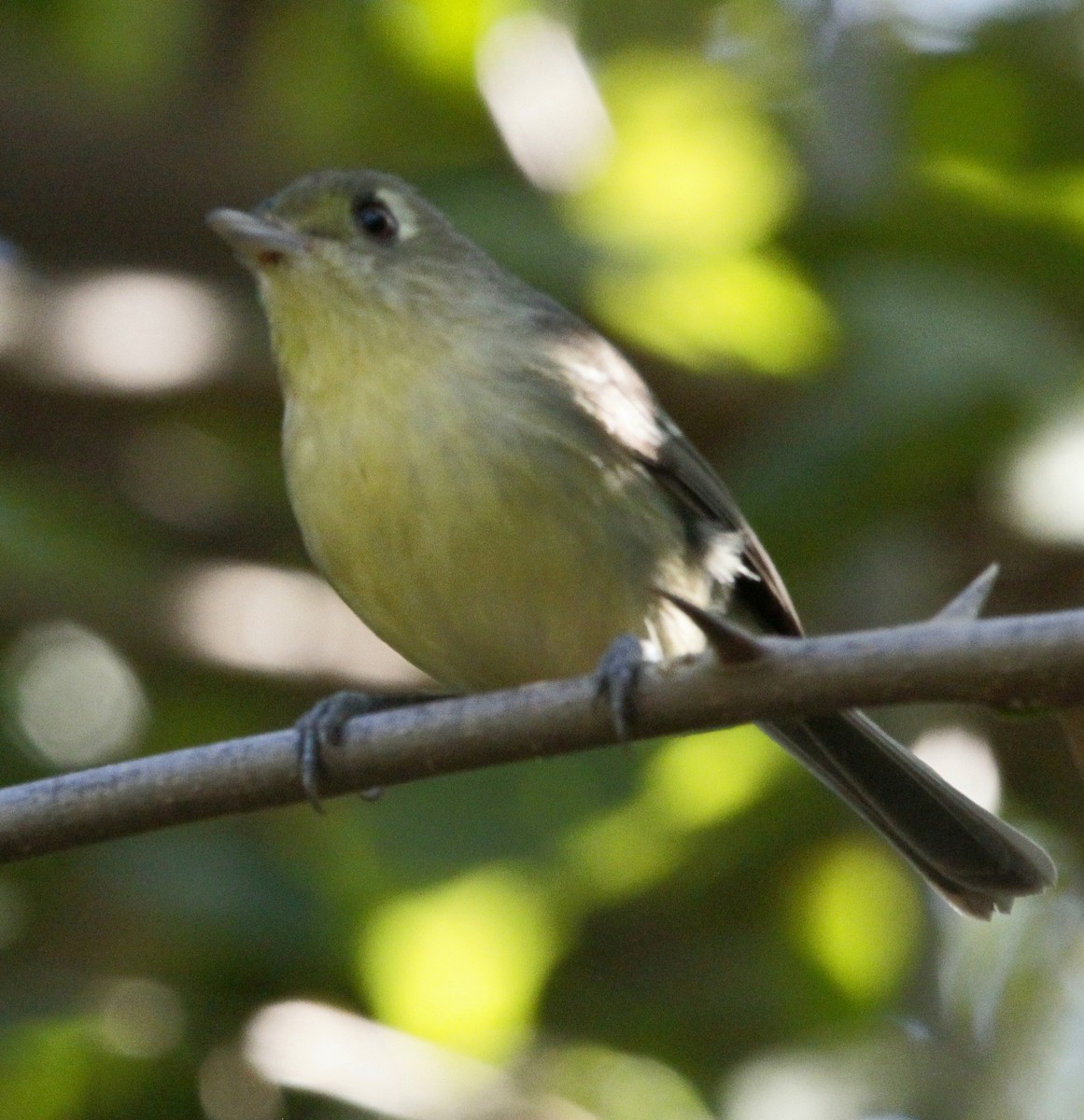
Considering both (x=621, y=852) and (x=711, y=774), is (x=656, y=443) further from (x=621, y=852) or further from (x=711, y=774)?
(x=621, y=852)

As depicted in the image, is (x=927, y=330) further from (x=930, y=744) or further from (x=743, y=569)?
(x=930, y=744)

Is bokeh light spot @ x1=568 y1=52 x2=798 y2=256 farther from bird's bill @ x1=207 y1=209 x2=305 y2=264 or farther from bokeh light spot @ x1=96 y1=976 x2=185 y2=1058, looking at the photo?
bokeh light spot @ x1=96 y1=976 x2=185 y2=1058

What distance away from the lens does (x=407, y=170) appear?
17.6 ft

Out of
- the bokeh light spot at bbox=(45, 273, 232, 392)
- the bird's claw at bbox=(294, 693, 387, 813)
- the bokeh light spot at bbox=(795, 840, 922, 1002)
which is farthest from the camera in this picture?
the bokeh light spot at bbox=(45, 273, 232, 392)

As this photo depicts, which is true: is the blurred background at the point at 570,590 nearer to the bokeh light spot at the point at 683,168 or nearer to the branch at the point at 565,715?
the bokeh light spot at the point at 683,168

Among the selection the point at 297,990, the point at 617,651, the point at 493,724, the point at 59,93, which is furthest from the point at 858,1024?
the point at 59,93

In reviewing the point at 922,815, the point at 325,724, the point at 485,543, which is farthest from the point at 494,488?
the point at 922,815

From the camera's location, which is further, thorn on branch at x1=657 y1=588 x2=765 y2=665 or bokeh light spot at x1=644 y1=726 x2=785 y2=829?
bokeh light spot at x1=644 y1=726 x2=785 y2=829

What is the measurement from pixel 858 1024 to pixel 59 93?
10.8 ft

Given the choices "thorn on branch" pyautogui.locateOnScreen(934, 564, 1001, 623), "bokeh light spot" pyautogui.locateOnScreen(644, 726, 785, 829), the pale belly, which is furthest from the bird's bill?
"thorn on branch" pyautogui.locateOnScreen(934, 564, 1001, 623)

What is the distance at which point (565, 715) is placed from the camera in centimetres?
281

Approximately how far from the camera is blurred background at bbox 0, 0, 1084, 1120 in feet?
14.3

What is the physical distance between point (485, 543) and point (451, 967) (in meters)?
0.95

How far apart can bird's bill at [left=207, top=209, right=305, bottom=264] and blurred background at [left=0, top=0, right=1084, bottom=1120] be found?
586 millimetres
